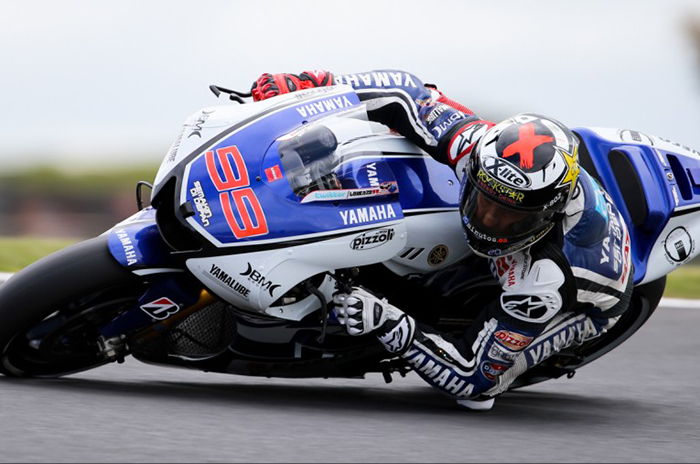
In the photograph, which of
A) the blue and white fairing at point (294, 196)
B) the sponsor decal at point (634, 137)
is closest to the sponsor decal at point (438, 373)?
the blue and white fairing at point (294, 196)

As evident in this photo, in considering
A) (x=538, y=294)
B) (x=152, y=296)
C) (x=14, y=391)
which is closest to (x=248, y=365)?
(x=152, y=296)

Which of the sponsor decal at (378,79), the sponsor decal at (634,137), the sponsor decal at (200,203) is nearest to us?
the sponsor decal at (200,203)

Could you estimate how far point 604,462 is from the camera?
10.9 ft

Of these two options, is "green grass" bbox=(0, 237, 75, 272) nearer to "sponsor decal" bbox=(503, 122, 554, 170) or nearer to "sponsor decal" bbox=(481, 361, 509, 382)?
"sponsor decal" bbox=(481, 361, 509, 382)

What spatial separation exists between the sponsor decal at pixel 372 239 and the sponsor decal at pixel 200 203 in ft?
1.60

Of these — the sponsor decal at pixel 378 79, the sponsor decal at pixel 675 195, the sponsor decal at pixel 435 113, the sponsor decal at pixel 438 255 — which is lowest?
the sponsor decal at pixel 675 195

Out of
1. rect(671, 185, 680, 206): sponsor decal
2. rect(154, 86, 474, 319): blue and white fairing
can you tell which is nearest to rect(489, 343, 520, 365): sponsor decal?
rect(154, 86, 474, 319): blue and white fairing

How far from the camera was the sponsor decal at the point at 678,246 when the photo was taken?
14.5 feet

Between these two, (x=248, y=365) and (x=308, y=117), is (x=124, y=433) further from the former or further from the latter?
(x=308, y=117)

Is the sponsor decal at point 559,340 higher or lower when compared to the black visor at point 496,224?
lower

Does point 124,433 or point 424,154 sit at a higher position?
point 424,154

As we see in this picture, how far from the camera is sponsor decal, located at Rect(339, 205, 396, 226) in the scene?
3697 mm

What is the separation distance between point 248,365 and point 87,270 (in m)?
0.71

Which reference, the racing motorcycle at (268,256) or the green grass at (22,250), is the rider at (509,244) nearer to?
the racing motorcycle at (268,256)
